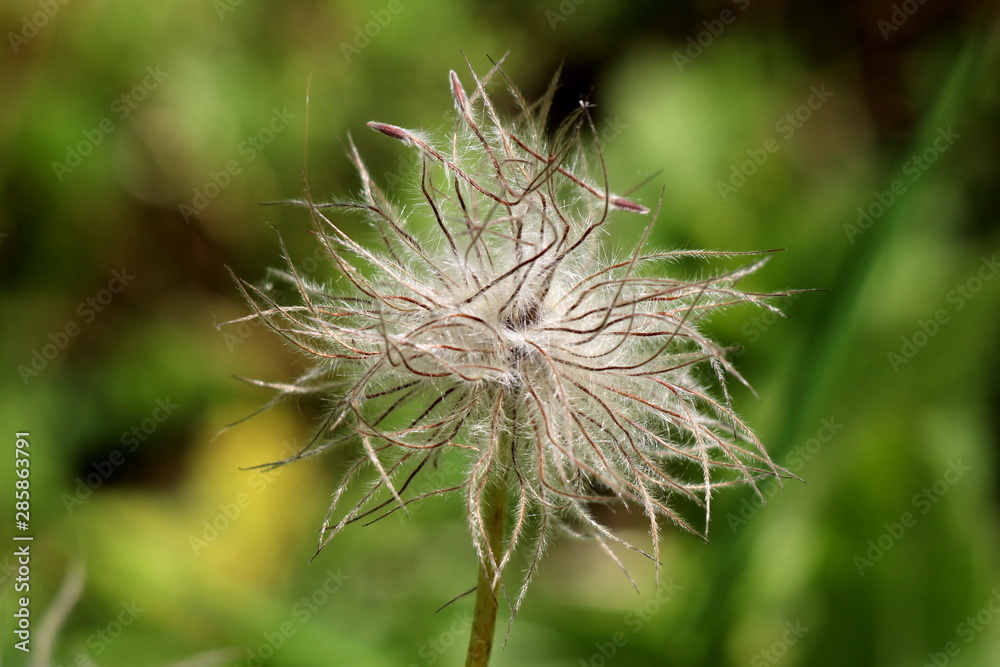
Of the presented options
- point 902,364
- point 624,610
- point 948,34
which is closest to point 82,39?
point 624,610

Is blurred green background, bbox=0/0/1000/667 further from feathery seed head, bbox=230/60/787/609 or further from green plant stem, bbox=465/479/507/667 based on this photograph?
green plant stem, bbox=465/479/507/667

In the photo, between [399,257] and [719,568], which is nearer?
[399,257]

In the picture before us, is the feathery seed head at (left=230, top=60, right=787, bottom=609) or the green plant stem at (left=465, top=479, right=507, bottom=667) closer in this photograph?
the green plant stem at (left=465, top=479, right=507, bottom=667)

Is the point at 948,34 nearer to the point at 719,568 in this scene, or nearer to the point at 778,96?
the point at 778,96

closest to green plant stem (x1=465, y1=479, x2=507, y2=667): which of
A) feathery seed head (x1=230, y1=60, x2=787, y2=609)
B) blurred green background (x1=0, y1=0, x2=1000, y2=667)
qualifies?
feathery seed head (x1=230, y1=60, x2=787, y2=609)

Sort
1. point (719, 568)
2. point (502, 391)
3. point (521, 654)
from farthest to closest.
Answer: point (521, 654) < point (719, 568) < point (502, 391)

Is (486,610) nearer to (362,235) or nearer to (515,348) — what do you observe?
(515,348)
